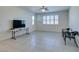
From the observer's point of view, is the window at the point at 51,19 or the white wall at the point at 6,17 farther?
the window at the point at 51,19

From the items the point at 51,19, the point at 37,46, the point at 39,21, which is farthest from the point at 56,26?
the point at 37,46

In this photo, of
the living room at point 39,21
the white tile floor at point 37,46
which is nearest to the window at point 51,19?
the living room at point 39,21

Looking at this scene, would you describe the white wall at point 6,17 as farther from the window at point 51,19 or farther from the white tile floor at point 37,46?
the window at point 51,19

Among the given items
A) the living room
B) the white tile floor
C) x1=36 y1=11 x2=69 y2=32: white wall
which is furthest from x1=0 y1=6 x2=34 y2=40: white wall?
x1=36 y1=11 x2=69 y2=32: white wall

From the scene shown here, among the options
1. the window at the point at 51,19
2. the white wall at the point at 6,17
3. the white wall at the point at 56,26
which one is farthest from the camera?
the window at the point at 51,19

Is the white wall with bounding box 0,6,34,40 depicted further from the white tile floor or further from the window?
the window

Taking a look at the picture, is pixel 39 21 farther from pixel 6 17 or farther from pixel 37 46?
pixel 37 46

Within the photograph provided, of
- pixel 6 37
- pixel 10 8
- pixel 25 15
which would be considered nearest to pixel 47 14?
pixel 25 15

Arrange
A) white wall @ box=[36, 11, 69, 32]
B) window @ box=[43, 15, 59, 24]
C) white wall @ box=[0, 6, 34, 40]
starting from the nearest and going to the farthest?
white wall @ box=[0, 6, 34, 40] → white wall @ box=[36, 11, 69, 32] → window @ box=[43, 15, 59, 24]

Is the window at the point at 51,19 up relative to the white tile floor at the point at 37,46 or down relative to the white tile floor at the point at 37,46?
up

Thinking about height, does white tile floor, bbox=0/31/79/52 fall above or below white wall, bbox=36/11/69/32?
below

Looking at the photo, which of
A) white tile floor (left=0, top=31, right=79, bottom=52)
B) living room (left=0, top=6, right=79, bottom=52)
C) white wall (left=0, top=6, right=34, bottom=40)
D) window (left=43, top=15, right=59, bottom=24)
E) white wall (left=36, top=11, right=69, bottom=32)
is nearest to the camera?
white tile floor (left=0, top=31, right=79, bottom=52)

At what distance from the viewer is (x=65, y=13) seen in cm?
1006

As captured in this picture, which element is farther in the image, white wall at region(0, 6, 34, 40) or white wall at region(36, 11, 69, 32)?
white wall at region(36, 11, 69, 32)
